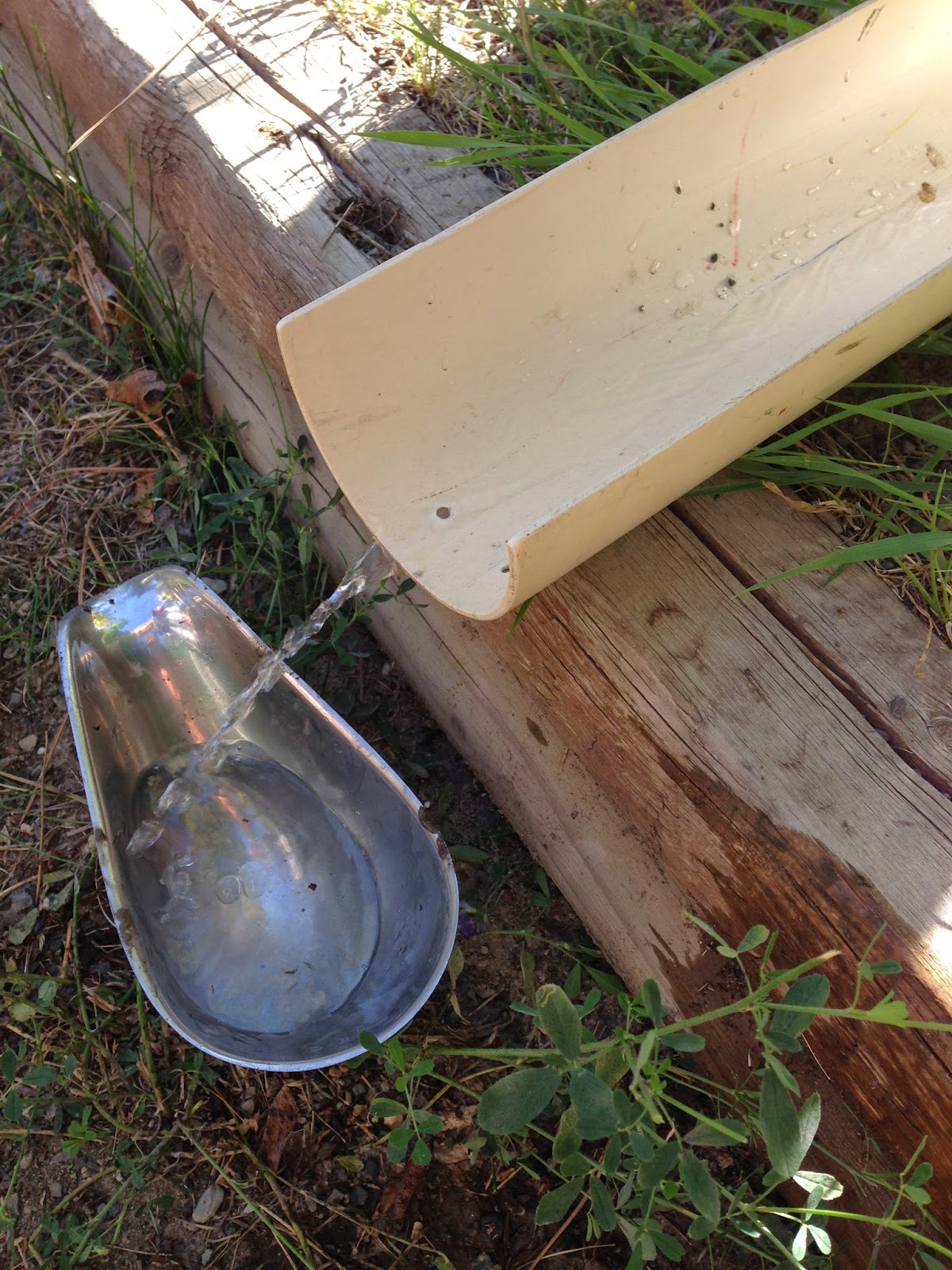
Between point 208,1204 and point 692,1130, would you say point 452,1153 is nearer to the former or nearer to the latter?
point 208,1204

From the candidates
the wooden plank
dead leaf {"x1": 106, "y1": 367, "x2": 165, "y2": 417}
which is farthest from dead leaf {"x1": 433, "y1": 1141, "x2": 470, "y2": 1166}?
dead leaf {"x1": 106, "y1": 367, "x2": 165, "y2": 417}

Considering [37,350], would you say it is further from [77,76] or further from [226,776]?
[226,776]

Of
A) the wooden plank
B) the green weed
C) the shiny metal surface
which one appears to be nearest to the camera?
the green weed

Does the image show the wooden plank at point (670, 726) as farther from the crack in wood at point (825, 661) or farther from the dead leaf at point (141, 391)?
the dead leaf at point (141, 391)

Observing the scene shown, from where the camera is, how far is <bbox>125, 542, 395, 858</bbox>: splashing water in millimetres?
1564

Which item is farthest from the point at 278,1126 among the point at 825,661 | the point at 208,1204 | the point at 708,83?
the point at 708,83

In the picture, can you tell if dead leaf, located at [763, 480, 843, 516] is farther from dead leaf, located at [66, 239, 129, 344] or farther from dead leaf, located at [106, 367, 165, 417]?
dead leaf, located at [66, 239, 129, 344]

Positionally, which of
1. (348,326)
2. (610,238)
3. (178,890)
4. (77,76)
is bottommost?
(178,890)

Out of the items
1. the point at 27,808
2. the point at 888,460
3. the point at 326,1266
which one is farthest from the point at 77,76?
the point at 326,1266

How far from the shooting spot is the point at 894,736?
1342mm

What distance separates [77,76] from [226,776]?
1534 millimetres

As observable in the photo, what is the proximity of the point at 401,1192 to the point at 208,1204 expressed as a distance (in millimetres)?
275

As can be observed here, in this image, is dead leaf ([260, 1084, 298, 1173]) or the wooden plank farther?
dead leaf ([260, 1084, 298, 1173])

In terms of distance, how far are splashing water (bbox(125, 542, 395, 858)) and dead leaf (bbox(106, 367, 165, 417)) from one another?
2.21ft
